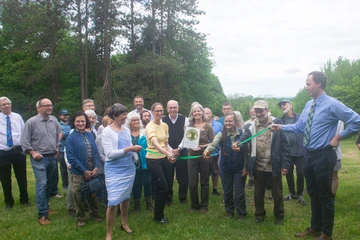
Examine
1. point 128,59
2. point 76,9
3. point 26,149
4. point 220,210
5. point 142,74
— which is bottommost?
point 220,210

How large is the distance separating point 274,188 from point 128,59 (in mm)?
24981

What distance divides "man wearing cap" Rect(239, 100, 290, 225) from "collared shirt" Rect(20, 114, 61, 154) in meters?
3.81

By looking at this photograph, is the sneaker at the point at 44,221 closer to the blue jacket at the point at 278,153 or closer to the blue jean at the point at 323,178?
the blue jacket at the point at 278,153

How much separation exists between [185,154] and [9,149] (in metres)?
4.00

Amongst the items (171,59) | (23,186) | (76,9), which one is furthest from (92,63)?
(23,186)

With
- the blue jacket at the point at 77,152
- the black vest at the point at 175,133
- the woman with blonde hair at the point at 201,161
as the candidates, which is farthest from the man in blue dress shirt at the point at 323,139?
the blue jacket at the point at 77,152

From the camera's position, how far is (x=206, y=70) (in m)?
36.4

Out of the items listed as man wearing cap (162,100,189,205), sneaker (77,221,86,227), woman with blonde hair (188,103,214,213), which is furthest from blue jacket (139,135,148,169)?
sneaker (77,221,86,227)

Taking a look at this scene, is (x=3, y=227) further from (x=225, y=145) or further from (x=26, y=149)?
(x=225, y=145)

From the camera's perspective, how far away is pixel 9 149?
21.3ft

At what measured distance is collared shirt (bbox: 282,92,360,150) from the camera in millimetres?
4023

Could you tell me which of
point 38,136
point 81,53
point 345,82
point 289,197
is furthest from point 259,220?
point 345,82

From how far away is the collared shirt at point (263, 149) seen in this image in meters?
5.12

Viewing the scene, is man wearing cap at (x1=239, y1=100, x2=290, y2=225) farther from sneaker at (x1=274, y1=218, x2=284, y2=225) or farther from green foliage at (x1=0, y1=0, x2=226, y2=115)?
green foliage at (x1=0, y1=0, x2=226, y2=115)
